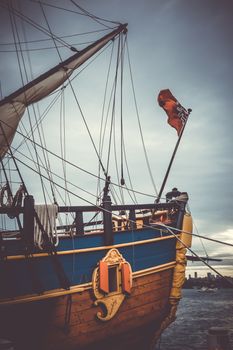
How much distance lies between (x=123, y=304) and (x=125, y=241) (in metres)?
1.61

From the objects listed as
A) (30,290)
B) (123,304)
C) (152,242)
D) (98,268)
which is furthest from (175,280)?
(30,290)

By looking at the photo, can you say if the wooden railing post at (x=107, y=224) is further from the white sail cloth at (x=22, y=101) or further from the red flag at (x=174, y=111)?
the red flag at (x=174, y=111)

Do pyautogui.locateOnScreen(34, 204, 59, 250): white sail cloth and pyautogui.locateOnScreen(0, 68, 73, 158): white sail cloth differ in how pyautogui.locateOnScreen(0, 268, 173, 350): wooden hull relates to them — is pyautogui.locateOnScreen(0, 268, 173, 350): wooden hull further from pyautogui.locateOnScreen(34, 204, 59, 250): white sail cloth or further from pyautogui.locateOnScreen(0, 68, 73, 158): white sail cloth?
pyautogui.locateOnScreen(0, 68, 73, 158): white sail cloth

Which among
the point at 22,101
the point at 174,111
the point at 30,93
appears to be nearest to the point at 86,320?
the point at 22,101

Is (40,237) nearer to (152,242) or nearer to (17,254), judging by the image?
(17,254)

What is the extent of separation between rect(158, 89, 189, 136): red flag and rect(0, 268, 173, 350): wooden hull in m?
5.83

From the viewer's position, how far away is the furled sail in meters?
9.78

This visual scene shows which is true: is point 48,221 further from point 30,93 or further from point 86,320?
point 30,93

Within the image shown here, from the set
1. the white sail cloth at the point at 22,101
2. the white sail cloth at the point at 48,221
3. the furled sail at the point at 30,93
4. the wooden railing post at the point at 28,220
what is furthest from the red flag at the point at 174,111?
the wooden railing post at the point at 28,220

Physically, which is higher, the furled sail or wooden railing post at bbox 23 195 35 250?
the furled sail

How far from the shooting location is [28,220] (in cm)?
609

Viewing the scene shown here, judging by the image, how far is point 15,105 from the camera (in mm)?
9906

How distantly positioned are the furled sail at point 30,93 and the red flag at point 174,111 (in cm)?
337

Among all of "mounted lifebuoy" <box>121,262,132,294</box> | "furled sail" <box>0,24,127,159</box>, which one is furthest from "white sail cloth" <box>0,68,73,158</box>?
"mounted lifebuoy" <box>121,262,132,294</box>
